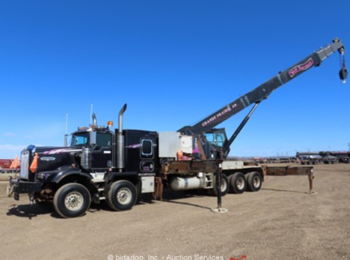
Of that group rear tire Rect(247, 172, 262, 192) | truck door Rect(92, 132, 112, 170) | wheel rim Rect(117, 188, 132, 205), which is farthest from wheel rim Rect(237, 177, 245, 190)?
truck door Rect(92, 132, 112, 170)

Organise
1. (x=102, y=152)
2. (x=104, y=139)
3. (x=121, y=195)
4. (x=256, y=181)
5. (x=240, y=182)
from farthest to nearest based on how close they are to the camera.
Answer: (x=256, y=181) < (x=240, y=182) < (x=104, y=139) < (x=102, y=152) < (x=121, y=195)

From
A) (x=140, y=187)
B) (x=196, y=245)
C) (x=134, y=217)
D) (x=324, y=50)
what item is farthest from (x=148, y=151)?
(x=324, y=50)

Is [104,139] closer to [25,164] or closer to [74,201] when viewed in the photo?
[74,201]

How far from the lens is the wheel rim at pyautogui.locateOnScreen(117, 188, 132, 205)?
11.1m

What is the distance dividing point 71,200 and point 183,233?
13.4ft

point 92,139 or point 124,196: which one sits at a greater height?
point 92,139

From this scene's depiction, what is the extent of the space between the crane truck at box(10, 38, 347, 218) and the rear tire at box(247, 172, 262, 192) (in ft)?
1.79

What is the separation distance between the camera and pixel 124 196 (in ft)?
37.1

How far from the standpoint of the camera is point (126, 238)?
7.27m

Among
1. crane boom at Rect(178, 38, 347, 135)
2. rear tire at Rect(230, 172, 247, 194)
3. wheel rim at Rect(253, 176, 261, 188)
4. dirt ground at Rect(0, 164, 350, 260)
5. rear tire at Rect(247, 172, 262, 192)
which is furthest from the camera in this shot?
wheel rim at Rect(253, 176, 261, 188)

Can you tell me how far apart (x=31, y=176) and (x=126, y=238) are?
15.4 feet

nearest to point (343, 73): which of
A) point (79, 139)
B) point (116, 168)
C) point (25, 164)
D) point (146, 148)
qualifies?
point (146, 148)

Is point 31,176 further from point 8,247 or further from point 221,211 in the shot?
point 221,211

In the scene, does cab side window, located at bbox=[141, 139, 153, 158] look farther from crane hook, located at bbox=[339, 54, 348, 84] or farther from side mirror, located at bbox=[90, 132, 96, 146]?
crane hook, located at bbox=[339, 54, 348, 84]
